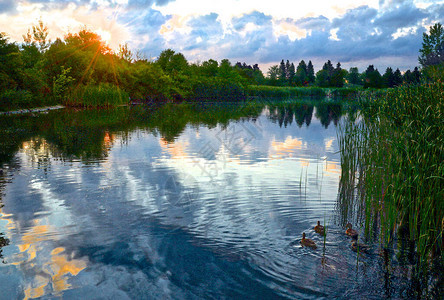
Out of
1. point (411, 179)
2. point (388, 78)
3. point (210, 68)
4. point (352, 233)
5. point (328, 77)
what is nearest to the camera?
point (411, 179)

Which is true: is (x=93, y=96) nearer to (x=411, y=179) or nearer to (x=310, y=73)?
(x=411, y=179)

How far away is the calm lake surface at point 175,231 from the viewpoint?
5.82m

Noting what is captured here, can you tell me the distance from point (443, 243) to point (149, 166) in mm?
10274

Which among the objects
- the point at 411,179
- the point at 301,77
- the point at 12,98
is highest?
the point at 301,77

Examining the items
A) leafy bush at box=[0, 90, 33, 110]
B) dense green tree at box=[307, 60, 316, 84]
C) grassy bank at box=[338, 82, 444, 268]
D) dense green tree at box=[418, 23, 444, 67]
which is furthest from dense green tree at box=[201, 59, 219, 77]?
grassy bank at box=[338, 82, 444, 268]

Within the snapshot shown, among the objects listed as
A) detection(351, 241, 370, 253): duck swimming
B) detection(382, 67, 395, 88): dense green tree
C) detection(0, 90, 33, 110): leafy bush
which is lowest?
detection(351, 241, 370, 253): duck swimming

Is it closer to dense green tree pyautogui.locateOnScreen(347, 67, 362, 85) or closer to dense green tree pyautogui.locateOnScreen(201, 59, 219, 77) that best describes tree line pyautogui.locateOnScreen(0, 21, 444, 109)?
dense green tree pyautogui.locateOnScreen(201, 59, 219, 77)

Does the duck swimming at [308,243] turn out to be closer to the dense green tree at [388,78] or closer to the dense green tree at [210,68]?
the dense green tree at [210,68]

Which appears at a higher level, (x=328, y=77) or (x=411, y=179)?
(x=328, y=77)

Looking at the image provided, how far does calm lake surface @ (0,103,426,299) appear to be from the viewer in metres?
5.82

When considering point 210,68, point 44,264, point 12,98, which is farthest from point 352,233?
point 210,68

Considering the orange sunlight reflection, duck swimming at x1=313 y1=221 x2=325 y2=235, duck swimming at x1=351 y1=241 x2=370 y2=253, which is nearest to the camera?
the orange sunlight reflection

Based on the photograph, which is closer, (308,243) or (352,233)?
(308,243)

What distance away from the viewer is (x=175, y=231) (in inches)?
309
